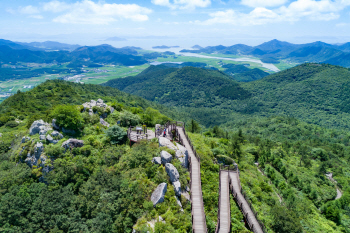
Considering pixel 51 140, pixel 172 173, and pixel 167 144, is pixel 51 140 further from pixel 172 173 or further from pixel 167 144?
pixel 172 173

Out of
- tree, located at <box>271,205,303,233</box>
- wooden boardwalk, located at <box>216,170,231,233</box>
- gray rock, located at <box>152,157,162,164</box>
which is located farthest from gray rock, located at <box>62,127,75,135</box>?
tree, located at <box>271,205,303,233</box>

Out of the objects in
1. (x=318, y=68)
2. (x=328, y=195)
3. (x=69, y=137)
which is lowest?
(x=328, y=195)

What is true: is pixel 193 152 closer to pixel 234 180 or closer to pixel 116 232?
pixel 234 180

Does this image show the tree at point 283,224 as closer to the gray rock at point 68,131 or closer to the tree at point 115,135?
the tree at point 115,135

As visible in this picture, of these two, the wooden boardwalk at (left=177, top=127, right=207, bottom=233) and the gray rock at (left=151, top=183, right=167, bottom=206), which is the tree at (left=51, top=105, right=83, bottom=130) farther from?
the wooden boardwalk at (left=177, top=127, right=207, bottom=233)

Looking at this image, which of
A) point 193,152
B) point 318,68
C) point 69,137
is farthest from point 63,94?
point 318,68

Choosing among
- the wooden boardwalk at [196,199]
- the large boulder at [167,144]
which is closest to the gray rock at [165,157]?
the large boulder at [167,144]
